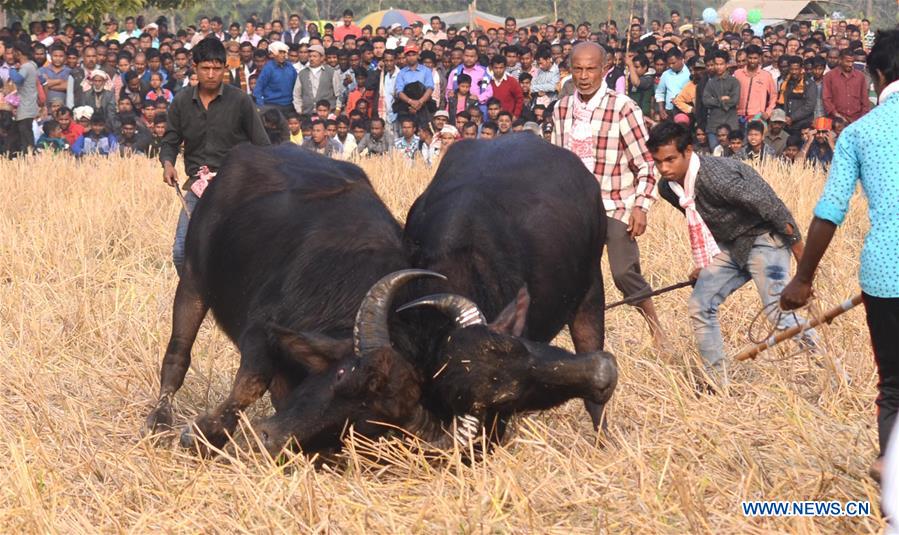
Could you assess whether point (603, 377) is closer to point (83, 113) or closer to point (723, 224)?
point (723, 224)

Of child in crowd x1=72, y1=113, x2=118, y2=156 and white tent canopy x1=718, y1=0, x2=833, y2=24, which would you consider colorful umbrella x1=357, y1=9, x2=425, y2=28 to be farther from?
child in crowd x1=72, y1=113, x2=118, y2=156

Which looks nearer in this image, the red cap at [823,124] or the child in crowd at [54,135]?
the red cap at [823,124]

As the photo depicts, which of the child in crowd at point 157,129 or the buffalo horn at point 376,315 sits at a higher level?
the buffalo horn at point 376,315

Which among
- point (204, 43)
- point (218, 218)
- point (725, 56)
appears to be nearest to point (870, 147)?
point (218, 218)

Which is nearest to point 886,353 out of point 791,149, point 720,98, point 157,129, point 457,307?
point 457,307

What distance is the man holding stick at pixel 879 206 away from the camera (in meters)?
4.56

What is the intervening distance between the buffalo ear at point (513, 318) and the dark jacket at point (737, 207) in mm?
2430

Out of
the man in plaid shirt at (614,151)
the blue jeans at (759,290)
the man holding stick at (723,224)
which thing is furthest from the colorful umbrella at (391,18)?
the blue jeans at (759,290)

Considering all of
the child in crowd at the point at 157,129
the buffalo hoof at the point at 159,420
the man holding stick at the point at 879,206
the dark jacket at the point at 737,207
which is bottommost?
the child in crowd at the point at 157,129

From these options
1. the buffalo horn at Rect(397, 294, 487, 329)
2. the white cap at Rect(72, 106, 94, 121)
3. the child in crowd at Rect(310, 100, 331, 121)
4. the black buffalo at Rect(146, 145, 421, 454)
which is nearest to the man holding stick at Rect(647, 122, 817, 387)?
the black buffalo at Rect(146, 145, 421, 454)

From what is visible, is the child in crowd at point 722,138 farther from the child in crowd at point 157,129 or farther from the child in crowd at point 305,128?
the child in crowd at point 157,129

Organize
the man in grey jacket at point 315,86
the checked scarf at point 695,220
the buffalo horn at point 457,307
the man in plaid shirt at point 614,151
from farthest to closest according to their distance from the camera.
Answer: the man in grey jacket at point 315,86 < the man in plaid shirt at point 614,151 < the checked scarf at point 695,220 < the buffalo horn at point 457,307

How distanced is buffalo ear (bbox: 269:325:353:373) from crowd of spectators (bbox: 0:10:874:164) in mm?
10190

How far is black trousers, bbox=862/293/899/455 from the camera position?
4.63m
